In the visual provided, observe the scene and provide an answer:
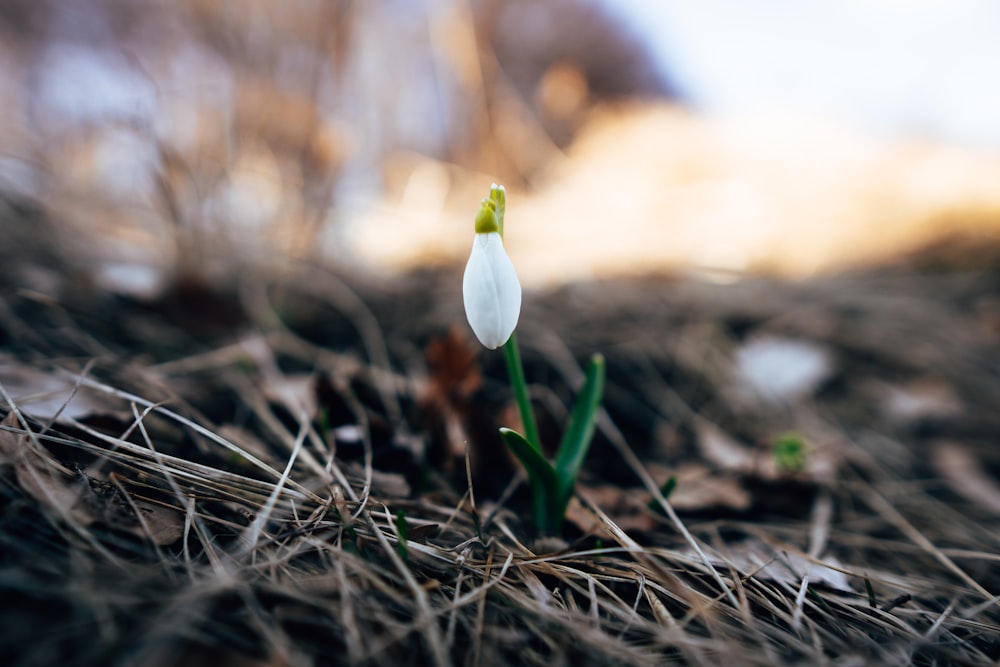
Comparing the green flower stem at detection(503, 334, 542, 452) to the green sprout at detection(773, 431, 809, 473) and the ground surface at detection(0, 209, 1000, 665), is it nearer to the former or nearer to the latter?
the ground surface at detection(0, 209, 1000, 665)

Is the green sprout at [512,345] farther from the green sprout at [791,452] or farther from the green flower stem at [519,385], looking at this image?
the green sprout at [791,452]

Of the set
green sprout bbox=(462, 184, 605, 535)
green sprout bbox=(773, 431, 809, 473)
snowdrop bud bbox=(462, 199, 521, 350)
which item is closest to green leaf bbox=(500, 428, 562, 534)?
green sprout bbox=(462, 184, 605, 535)

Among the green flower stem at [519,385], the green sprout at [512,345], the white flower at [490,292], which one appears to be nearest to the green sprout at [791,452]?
the green sprout at [512,345]

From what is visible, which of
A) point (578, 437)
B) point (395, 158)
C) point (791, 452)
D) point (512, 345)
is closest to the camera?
point (512, 345)

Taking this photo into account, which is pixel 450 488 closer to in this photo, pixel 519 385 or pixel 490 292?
pixel 519 385

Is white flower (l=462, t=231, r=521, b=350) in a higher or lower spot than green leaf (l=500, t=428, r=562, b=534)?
higher

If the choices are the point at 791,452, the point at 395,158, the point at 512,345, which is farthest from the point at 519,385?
the point at 395,158

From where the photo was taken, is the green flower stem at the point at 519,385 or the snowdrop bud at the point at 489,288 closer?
the snowdrop bud at the point at 489,288
